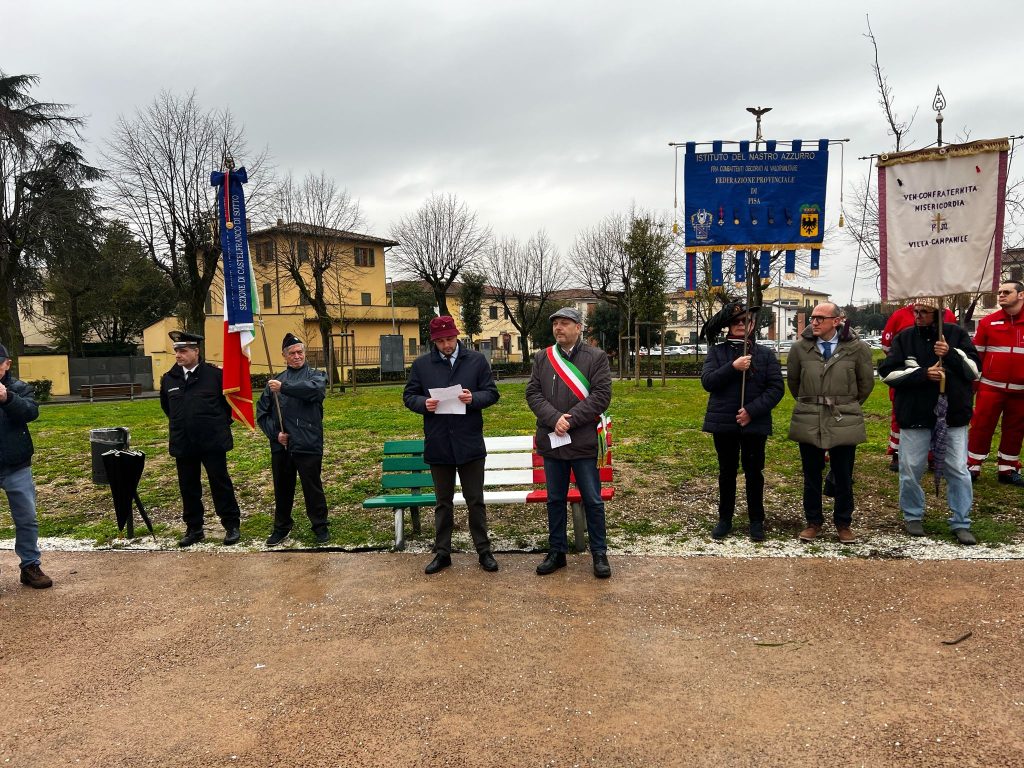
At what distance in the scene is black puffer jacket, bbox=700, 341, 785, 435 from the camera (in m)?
5.50

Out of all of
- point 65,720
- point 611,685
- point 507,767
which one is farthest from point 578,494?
point 65,720

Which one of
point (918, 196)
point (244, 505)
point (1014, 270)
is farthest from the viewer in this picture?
point (1014, 270)

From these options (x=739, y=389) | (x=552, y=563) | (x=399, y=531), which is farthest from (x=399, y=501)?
(x=739, y=389)

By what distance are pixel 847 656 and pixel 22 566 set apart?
5.55 m

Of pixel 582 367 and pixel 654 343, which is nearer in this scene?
pixel 582 367

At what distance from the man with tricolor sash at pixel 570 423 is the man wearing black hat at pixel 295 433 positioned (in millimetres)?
2014

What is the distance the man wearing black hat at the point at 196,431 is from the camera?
19.8 feet

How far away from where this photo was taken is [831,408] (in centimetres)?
543

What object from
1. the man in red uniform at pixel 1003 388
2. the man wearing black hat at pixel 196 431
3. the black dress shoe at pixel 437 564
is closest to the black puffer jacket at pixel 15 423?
the man wearing black hat at pixel 196 431

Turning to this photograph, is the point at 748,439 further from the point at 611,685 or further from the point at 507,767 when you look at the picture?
the point at 507,767

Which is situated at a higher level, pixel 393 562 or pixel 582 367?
pixel 582 367

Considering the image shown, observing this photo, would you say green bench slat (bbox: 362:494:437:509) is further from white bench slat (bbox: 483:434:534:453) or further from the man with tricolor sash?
the man with tricolor sash

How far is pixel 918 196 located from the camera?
6.03m

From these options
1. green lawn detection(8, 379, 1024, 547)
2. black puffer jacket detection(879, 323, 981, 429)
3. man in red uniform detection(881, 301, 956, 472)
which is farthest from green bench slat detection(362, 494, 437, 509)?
man in red uniform detection(881, 301, 956, 472)
